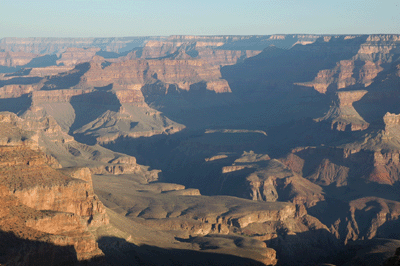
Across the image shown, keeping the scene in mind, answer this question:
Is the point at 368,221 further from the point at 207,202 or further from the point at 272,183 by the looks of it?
the point at 207,202

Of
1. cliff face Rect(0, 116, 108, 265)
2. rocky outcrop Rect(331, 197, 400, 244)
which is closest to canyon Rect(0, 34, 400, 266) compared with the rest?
cliff face Rect(0, 116, 108, 265)

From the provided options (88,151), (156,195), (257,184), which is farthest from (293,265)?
(88,151)

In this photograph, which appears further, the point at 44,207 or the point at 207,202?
the point at 207,202

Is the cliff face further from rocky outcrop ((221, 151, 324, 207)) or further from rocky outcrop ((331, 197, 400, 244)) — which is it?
rocky outcrop ((221, 151, 324, 207))

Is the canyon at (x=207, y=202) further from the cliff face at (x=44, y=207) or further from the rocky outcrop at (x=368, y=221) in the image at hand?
the rocky outcrop at (x=368, y=221)

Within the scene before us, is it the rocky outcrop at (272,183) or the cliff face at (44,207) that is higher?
the cliff face at (44,207)

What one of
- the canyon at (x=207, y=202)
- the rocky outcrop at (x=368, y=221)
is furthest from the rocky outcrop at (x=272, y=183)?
the rocky outcrop at (x=368, y=221)

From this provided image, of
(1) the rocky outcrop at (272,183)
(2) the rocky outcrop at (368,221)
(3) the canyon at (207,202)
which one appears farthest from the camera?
(1) the rocky outcrop at (272,183)

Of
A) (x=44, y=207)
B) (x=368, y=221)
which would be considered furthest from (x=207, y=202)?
(x=44, y=207)

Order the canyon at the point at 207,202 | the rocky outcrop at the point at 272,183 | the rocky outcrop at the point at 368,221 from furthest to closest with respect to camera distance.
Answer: the rocky outcrop at the point at 272,183 < the rocky outcrop at the point at 368,221 < the canyon at the point at 207,202

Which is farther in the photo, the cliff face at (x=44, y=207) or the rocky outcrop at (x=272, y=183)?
the rocky outcrop at (x=272, y=183)
